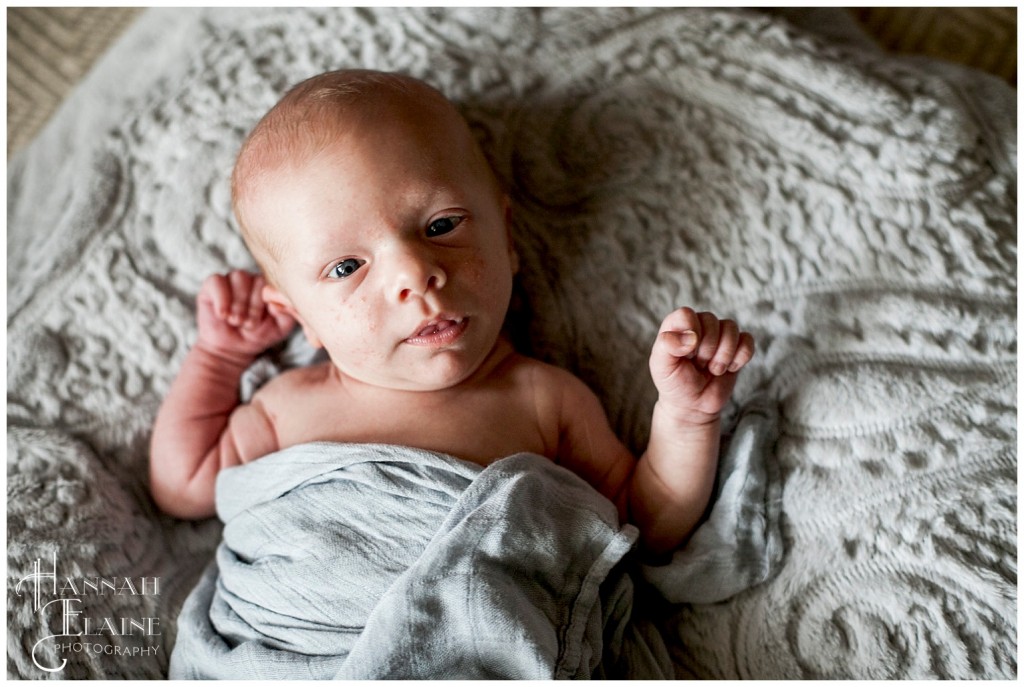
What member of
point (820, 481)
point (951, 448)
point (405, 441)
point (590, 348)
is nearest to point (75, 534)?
point (405, 441)

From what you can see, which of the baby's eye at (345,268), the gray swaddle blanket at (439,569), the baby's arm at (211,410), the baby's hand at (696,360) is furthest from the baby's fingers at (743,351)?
the baby's arm at (211,410)

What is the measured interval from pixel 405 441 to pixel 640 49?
65cm

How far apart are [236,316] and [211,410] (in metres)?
0.13

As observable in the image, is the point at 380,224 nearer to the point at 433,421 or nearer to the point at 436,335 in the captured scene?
the point at 436,335

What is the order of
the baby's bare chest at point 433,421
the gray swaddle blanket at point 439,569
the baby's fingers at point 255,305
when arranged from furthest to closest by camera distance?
1. the baby's fingers at point 255,305
2. the baby's bare chest at point 433,421
3. the gray swaddle blanket at point 439,569

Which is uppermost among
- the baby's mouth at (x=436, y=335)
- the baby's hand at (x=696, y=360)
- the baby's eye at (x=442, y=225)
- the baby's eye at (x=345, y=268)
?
the baby's eye at (x=442, y=225)

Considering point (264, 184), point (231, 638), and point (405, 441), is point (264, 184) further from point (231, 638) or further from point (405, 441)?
point (231, 638)

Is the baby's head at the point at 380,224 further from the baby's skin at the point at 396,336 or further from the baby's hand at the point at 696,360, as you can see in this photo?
the baby's hand at the point at 696,360

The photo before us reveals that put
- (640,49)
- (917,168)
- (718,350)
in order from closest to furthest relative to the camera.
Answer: (718,350), (917,168), (640,49)

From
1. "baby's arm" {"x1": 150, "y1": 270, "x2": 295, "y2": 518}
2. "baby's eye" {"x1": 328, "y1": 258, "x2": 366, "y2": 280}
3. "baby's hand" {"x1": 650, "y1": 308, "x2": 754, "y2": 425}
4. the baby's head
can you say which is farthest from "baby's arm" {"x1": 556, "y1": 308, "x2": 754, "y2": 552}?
"baby's arm" {"x1": 150, "y1": 270, "x2": 295, "y2": 518}

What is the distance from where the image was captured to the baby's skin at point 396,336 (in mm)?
971

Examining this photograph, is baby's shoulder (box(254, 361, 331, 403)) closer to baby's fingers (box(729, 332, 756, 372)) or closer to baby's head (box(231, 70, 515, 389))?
baby's head (box(231, 70, 515, 389))

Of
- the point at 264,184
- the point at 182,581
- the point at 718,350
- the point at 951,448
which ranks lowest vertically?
the point at 182,581

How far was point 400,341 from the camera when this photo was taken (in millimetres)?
999
